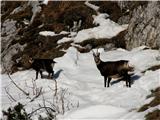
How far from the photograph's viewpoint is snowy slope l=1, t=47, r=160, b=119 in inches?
654

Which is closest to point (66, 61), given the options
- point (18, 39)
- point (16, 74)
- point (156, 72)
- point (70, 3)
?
point (16, 74)

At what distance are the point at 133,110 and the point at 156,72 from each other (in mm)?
5816

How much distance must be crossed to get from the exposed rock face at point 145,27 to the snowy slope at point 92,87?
930 mm

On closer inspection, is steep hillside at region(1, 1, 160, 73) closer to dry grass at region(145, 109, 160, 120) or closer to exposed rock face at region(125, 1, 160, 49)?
exposed rock face at region(125, 1, 160, 49)

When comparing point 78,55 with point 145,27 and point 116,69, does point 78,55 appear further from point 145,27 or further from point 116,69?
point 116,69

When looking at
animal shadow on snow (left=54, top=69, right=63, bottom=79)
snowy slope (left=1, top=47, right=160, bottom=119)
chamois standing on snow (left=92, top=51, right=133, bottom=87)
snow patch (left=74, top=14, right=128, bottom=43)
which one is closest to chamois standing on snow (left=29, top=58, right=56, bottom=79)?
animal shadow on snow (left=54, top=69, right=63, bottom=79)

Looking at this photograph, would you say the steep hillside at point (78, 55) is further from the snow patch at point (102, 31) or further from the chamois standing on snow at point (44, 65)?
the chamois standing on snow at point (44, 65)

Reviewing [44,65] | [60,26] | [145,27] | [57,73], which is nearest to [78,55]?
[57,73]

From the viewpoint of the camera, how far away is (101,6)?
4028 centimetres

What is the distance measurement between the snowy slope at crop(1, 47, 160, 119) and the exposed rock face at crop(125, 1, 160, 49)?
36.6 inches

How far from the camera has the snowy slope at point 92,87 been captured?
1661 centimetres

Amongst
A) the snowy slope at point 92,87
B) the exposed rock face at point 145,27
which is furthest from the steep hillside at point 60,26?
the snowy slope at point 92,87

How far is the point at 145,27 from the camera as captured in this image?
29.0 m

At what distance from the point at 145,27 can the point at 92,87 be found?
27.7 feet
